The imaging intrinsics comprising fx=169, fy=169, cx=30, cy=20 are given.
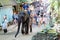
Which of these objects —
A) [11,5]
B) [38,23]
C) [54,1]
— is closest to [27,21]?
[38,23]

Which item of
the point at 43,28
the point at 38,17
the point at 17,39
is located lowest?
the point at 17,39

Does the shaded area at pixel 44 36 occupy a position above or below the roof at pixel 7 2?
below

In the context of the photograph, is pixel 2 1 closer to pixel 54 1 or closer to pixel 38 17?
pixel 38 17

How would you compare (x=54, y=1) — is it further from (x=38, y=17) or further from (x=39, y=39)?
(x=39, y=39)

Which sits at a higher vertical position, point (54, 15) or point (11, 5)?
point (11, 5)

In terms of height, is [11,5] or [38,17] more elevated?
[11,5]

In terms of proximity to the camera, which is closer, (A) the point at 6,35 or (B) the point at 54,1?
(B) the point at 54,1

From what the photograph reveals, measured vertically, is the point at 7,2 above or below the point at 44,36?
above

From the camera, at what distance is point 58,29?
1.94 metres

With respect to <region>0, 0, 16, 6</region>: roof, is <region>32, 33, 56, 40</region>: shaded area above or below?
below

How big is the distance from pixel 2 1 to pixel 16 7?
7.6 inches

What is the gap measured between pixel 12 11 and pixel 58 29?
0.59 meters

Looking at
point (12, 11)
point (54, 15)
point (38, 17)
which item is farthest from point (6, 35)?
point (54, 15)

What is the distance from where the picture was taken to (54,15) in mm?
1944
